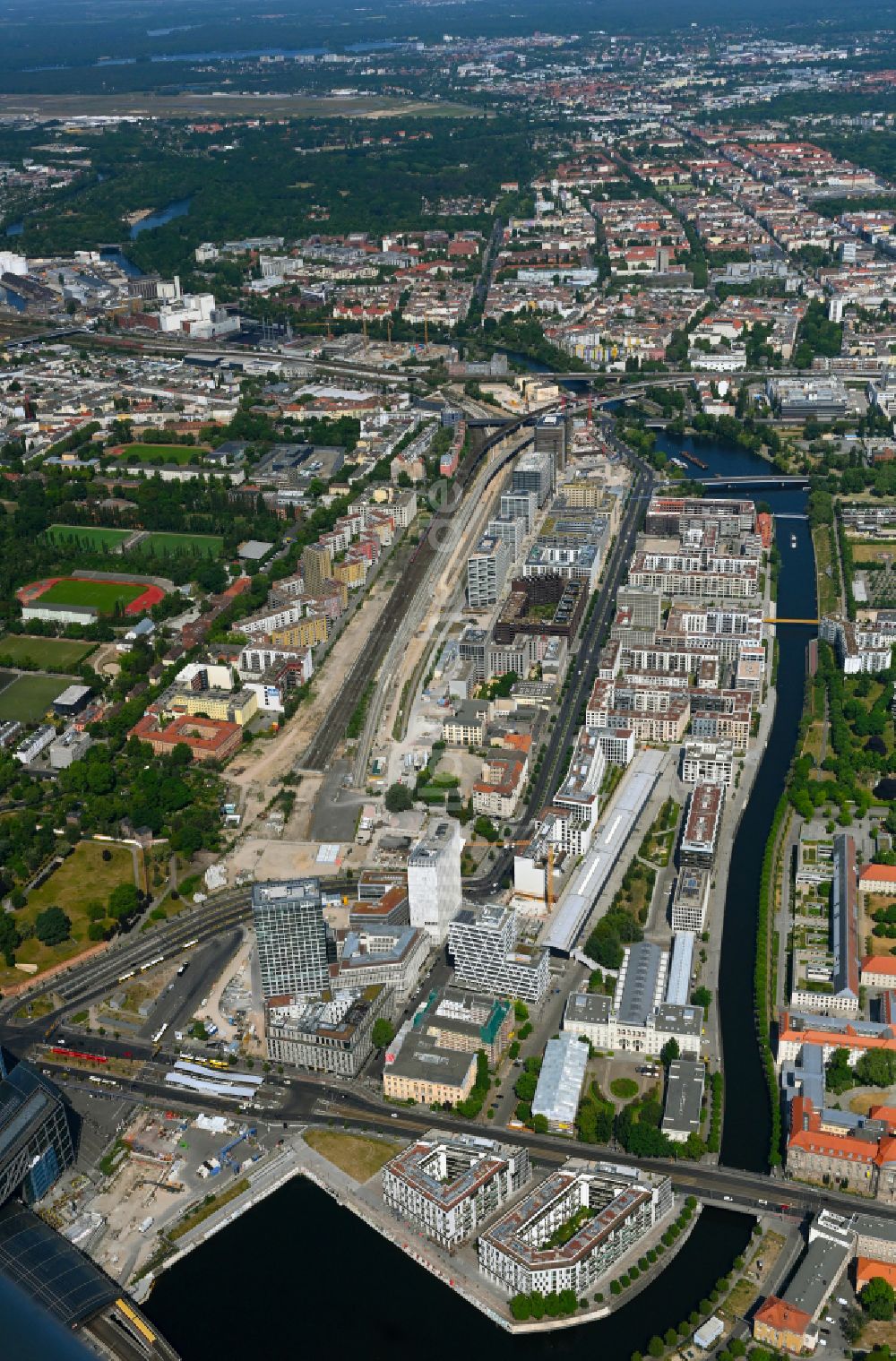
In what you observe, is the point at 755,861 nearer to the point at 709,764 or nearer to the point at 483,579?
the point at 709,764

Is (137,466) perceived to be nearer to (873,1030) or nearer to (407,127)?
(873,1030)

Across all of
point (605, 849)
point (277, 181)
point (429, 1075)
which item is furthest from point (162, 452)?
point (277, 181)

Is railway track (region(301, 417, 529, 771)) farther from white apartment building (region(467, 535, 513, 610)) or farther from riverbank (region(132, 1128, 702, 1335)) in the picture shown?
riverbank (region(132, 1128, 702, 1335))

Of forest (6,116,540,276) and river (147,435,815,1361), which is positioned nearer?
river (147,435,815,1361)

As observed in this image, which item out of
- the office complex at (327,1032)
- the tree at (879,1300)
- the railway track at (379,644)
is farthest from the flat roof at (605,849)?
the tree at (879,1300)

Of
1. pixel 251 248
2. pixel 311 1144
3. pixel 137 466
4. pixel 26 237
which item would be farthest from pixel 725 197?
pixel 311 1144

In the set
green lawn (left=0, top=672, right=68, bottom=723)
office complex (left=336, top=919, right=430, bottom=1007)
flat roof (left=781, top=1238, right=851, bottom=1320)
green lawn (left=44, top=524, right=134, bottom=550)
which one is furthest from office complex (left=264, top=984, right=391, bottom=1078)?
green lawn (left=44, top=524, right=134, bottom=550)

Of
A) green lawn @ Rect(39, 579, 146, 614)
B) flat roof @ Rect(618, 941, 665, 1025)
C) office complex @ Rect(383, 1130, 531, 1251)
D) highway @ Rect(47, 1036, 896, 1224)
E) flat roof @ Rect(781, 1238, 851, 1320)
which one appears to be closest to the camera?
flat roof @ Rect(781, 1238, 851, 1320)

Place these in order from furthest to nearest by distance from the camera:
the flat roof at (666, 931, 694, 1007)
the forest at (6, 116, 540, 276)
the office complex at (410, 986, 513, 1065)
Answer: the forest at (6, 116, 540, 276), the flat roof at (666, 931, 694, 1007), the office complex at (410, 986, 513, 1065)
